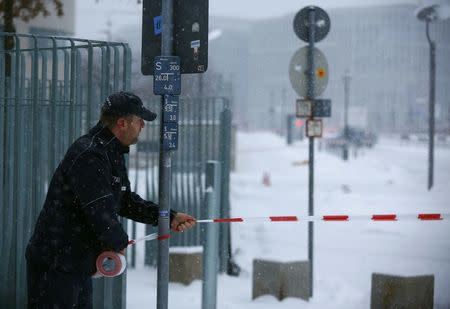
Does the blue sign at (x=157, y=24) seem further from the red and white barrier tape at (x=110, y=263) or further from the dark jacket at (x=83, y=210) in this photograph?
the red and white barrier tape at (x=110, y=263)

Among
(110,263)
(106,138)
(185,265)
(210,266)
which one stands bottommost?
(185,265)

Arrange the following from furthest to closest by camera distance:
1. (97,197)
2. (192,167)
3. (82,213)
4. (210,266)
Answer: (192,167) < (210,266) < (82,213) < (97,197)

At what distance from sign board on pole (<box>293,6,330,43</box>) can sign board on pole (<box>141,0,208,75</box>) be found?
4.20m

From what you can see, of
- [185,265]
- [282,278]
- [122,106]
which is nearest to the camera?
[122,106]

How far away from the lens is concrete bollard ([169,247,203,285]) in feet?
24.0

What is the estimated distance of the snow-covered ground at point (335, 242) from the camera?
6883mm

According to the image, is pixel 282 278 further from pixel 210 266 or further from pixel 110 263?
pixel 110 263

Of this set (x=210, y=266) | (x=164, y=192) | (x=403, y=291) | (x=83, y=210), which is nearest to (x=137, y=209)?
(x=164, y=192)

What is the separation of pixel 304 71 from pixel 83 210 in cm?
530

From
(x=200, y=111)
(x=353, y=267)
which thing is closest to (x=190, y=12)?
(x=200, y=111)

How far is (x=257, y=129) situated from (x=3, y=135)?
120201 millimetres

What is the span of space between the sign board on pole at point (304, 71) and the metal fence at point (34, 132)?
3411 mm

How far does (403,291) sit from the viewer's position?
604cm

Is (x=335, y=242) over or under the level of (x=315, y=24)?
under
